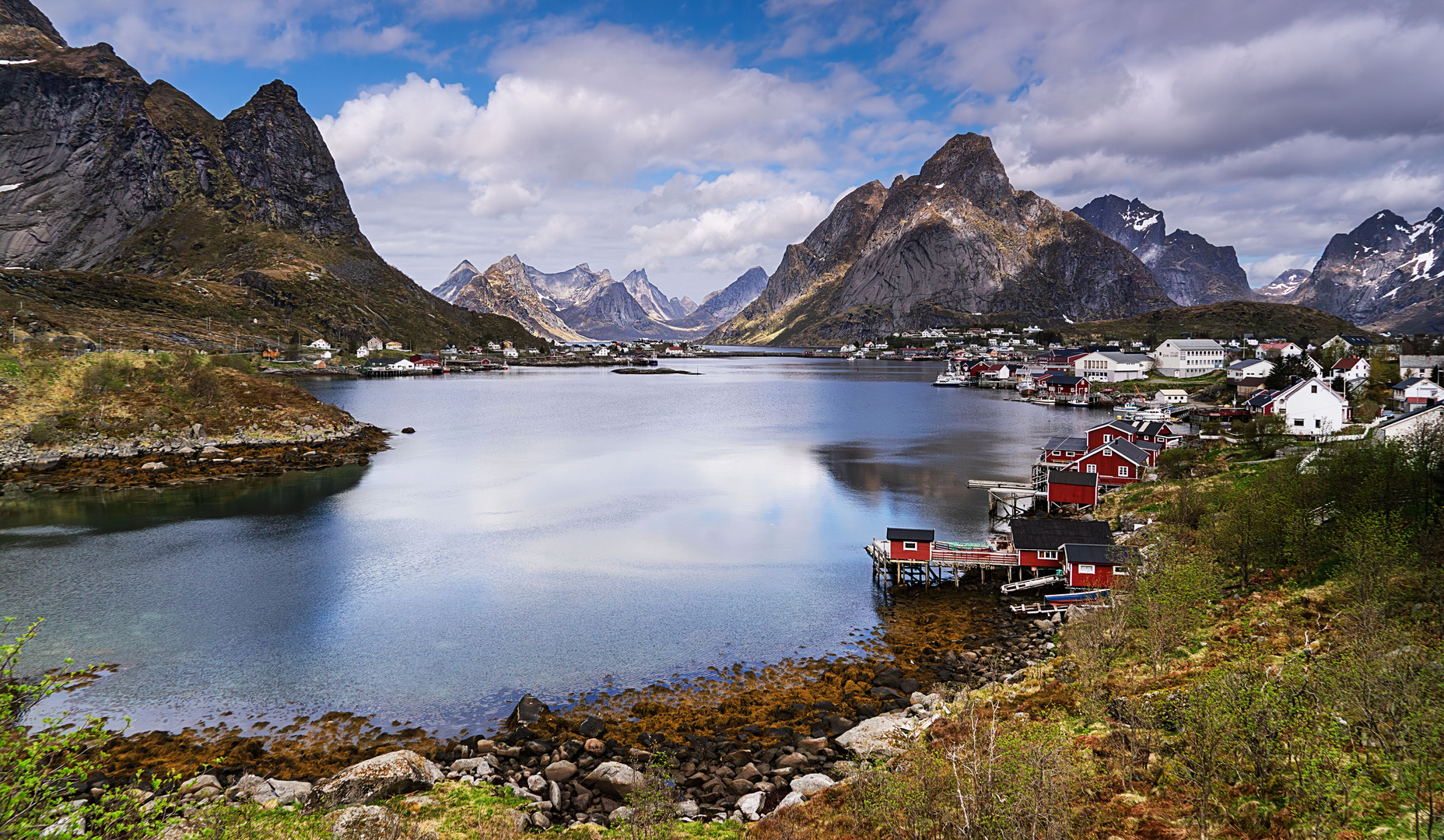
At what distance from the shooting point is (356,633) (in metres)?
29.7

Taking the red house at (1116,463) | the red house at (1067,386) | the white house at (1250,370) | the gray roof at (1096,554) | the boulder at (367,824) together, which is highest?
the white house at (1250,370)

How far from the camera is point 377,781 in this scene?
1733 centimetres

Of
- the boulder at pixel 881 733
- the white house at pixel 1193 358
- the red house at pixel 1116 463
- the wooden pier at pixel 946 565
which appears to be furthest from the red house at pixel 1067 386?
the boulder at pixel 881 733

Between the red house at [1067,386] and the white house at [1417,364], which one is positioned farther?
the red house at [1067,386]

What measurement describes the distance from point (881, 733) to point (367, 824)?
1375 cm

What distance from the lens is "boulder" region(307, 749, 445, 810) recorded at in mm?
16938

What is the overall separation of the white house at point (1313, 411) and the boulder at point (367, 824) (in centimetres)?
7497

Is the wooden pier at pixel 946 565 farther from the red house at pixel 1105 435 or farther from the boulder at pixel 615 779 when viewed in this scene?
the red house at pixel 1105 435

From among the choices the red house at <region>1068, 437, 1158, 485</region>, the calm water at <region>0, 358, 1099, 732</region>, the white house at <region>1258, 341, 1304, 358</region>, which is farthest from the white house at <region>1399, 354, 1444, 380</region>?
the red house at <region>1068, 437, 1158, 485</region>

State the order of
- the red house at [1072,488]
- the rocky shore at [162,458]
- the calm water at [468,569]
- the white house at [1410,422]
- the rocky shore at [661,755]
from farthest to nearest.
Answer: the rocky shore at [162,458], the red house at [1072,488], the white house at [1410,422], the calm water at [468,569], the rocky shore at [661,755]

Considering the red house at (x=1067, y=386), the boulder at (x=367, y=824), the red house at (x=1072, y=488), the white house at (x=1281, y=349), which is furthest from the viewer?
the white house at (x=1281, y=349)

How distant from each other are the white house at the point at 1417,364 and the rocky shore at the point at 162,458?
119697 millimetres

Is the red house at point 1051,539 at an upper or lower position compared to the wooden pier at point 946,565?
upper

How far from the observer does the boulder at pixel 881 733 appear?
19.5m
